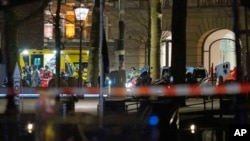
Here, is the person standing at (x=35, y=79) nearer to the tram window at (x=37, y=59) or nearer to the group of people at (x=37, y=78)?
the group of people at (x=37, y=78)

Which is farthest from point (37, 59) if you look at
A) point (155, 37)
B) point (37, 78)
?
point (155, 37)

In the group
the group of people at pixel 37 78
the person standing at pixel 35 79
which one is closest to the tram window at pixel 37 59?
the group of people at pixel 37 78

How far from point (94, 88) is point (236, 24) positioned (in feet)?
67.0

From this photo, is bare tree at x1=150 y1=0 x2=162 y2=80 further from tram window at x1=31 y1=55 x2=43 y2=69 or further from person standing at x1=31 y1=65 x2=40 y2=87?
tram window at x1=31 y1=55 x2=43 y2=69

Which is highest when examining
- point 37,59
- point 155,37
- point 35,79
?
point 155,37

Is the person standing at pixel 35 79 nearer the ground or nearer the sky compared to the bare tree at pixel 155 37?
nearer the ground

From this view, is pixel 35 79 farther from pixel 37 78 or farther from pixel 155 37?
pixel 155 37

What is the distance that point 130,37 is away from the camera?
153ft

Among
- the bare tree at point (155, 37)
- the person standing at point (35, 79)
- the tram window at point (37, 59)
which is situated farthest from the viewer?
the tram window at point (37, 59)

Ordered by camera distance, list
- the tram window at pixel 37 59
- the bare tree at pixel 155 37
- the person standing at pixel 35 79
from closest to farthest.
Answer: the bare tree at pixel 155 37 < the person standing at pixel 35 79 < the tram window at pixel 37 59

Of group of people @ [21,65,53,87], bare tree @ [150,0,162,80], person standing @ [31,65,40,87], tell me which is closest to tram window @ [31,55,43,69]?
group of people @ [21,65,53,87]

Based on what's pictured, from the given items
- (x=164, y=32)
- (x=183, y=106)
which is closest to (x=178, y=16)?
(x=183, y=106)

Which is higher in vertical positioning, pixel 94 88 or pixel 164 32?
pixel 164 32

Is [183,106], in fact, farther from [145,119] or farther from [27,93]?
[27,93]
